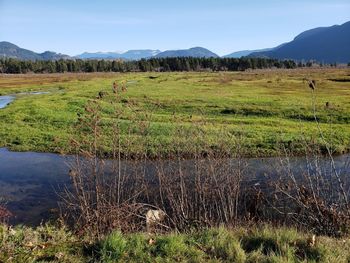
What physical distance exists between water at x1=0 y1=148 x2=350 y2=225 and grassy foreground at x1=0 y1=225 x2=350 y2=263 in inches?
248

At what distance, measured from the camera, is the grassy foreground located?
6965 millimetres

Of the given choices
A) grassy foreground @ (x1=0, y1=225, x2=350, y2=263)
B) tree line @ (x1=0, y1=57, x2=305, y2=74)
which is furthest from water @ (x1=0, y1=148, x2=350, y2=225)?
tree line @ (x1=0, y1=57, x2=305, y2=74)

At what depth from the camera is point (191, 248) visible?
7.30m

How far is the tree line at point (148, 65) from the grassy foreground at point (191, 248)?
17243 cm

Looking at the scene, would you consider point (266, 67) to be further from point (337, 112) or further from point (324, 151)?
point (324, 151)

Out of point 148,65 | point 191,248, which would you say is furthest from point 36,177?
point 148,65

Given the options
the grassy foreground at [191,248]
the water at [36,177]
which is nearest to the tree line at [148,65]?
the water at [36,177]

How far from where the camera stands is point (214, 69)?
180 m

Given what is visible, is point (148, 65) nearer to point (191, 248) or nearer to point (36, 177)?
point (36, 177)

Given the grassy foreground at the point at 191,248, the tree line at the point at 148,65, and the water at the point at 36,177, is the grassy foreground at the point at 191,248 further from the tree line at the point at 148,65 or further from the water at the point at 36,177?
the tree line at the point at 148,65

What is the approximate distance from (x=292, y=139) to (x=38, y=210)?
16412 mm

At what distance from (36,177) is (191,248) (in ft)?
52.0

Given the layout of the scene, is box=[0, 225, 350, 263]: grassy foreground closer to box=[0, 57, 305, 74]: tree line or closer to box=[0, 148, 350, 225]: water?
→ box=[0, 148, 350, 225]: water

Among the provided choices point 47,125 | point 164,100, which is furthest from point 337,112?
point 47,125
